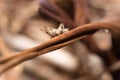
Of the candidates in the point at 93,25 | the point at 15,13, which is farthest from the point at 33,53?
the point at 15,13

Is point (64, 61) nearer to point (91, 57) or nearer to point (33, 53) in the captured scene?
point (91, 57)

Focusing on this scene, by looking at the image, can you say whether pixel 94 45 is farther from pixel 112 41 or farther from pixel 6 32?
pixel 6 32

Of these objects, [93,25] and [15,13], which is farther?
A: [15,13]

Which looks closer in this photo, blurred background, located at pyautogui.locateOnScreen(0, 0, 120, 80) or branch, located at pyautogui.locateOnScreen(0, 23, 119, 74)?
branch, located at pyautogui.locateOnScreen(0, 23, 119, 74)

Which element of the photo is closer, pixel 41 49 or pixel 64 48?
pixel 41 49

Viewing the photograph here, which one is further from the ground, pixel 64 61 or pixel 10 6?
pixel 10 6

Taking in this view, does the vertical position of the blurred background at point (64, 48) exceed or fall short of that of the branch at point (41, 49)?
it exceeds it

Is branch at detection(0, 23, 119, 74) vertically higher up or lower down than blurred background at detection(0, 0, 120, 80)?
lower down

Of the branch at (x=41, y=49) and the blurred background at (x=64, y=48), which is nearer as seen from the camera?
the branch at (x=41, y=49)

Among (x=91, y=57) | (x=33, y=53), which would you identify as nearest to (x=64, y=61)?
(x=91, y=57)
